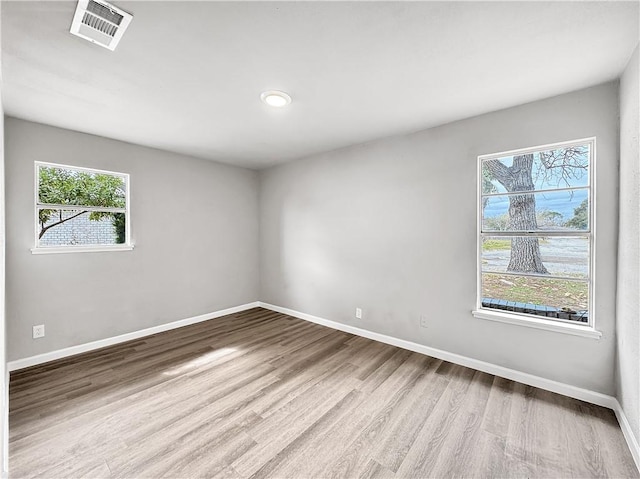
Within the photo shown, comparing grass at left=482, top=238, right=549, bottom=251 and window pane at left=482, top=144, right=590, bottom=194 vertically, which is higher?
window pane at left=482, top=144, right=590, bottom=194

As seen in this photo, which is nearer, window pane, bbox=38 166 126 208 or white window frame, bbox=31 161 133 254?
white window frame, bbox=31 161 133 254

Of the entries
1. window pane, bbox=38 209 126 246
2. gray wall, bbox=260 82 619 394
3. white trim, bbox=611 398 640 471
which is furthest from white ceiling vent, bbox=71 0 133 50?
white trim, bbox=611 398 640 471

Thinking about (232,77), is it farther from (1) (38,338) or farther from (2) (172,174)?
(1) (38,338)

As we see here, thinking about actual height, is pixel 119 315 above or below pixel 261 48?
below

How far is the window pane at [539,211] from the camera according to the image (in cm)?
229

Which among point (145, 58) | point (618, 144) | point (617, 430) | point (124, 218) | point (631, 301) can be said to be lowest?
point (617, 430)

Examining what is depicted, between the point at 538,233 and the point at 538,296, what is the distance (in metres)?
0.58

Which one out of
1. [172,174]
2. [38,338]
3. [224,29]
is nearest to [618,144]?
[224,29]

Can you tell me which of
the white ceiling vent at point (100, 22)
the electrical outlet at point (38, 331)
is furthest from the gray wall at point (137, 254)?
the white ceiling vent at point (100, 22)

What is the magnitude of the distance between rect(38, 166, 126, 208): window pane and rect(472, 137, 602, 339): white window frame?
4.25m

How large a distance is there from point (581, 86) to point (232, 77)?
9.07 feet

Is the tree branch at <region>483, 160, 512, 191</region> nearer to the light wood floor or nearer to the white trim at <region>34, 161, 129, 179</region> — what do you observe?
the light wood floor

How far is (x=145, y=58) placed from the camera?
1.81m

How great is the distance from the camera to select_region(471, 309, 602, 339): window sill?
221 cm
